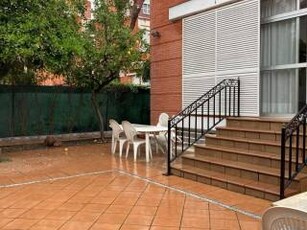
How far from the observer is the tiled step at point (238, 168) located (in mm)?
4839

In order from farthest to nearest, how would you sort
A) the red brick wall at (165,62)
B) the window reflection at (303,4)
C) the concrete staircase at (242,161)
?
the red brick wall at (165,62)
the window reflection at (303,4)
the concrete staircase at (242,161)

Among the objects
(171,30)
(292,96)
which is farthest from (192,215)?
(171,30)

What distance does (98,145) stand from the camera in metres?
10.2

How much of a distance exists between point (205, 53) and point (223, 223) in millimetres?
5045

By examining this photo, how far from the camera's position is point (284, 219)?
1.71 meters

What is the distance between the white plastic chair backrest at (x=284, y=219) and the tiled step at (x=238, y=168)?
9.90ft

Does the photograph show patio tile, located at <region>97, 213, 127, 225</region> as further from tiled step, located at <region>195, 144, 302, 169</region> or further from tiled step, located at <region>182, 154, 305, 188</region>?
tiled step, located at <region>195, 144, 302, 169</region>

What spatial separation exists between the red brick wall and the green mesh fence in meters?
3.18

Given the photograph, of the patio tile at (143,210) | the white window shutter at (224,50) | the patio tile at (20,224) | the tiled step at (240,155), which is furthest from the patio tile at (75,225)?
the white window shutter at (224,50)

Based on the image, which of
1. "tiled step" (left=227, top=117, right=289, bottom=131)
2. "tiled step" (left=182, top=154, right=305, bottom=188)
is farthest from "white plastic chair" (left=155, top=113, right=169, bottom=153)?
"tiled step" (left=227, top=117, right=289, bottom=131)

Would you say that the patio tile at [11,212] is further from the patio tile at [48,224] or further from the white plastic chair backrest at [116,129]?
the white plastic chair backrest at [116,129]

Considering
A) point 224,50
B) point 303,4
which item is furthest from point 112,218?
point 303,4

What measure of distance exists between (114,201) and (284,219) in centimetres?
315

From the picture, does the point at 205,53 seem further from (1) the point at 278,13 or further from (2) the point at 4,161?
(2) the point at 4,161
